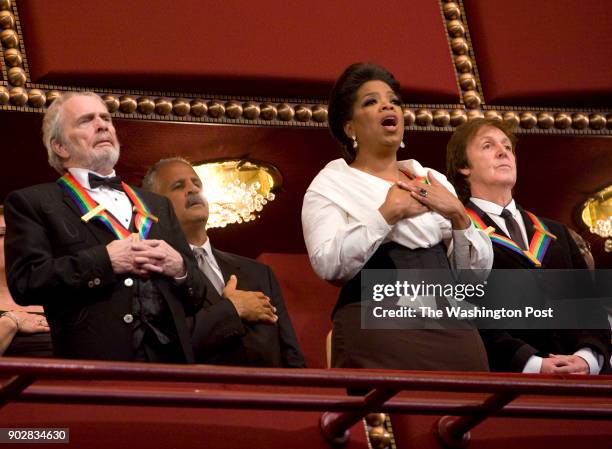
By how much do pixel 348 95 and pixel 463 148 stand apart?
40cm

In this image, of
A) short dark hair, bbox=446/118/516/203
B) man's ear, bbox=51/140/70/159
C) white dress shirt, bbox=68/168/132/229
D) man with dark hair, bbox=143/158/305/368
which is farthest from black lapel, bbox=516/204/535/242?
man's ear, bbox=51/140/70/159

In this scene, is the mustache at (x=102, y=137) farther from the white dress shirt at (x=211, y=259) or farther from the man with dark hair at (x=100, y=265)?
the white dress shirt at (x=211, y=259)

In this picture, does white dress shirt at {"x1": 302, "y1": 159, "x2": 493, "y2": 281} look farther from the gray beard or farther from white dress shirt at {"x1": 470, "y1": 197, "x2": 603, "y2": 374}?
the gray beard

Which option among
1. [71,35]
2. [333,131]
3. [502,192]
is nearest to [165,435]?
[333,131]

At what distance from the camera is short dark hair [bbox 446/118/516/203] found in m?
3.30

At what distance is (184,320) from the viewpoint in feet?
8.83

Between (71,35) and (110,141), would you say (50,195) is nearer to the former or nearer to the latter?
(110,141)

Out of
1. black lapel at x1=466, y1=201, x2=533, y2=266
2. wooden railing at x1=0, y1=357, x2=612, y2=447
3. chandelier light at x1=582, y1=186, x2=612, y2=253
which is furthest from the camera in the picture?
chandelier light at x1=582, y1=186, x2=612, y2=253

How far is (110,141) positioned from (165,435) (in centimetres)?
79

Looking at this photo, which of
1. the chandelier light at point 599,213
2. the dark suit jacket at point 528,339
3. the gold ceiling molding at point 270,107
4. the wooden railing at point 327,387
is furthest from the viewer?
the chandelier light at point 599,213

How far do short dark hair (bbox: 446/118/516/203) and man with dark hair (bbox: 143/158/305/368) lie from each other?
0.53 metres

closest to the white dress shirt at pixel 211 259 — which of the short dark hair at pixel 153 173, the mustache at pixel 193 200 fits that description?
the mustache at pixel 193 200

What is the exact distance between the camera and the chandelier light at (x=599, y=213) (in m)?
4.17

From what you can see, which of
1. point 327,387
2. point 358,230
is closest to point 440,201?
point 358,230
